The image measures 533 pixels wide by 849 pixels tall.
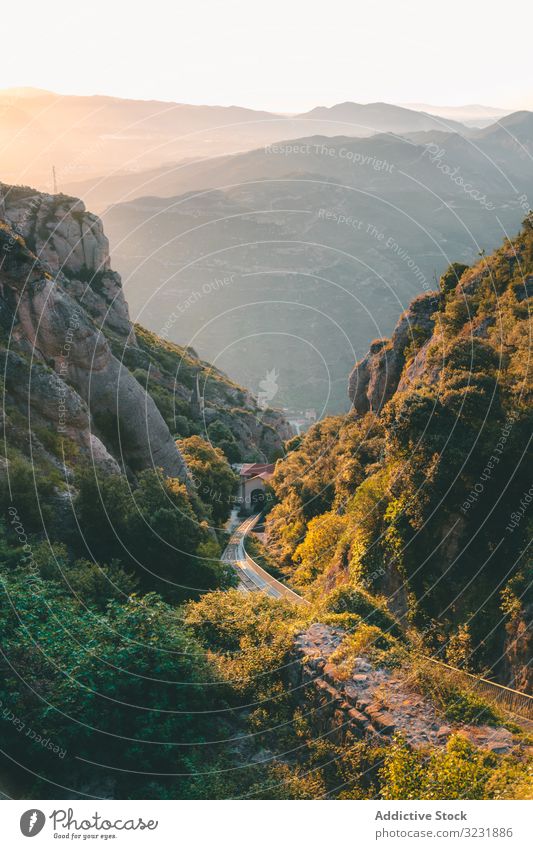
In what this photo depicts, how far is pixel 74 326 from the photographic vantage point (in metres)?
39.5

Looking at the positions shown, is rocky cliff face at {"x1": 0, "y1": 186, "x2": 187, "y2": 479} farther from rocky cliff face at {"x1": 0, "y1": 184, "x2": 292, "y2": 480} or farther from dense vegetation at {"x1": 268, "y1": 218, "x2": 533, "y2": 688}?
dense vegetation at {"x1": 268, "y1": 218, "x2": 533, "y2": 688}

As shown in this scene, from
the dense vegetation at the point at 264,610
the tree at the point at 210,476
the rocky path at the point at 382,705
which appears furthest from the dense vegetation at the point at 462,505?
the tree at the point at 210,476

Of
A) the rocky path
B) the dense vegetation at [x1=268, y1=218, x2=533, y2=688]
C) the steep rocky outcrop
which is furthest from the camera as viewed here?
the steep rocky outcrop

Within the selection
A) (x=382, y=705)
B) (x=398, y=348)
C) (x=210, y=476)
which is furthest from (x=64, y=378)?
(x=382, y=705)

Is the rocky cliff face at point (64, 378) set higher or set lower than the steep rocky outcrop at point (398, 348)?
lower

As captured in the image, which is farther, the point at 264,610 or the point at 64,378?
the point at 64,378

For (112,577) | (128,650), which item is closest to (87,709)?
(128,650)

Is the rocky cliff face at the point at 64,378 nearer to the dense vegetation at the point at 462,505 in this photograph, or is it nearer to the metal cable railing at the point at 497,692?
the dense vegetation at the point at 462,505

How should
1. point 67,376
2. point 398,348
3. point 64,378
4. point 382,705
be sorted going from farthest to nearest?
point 398,348
point 67,376
point 64,378
point 382,705

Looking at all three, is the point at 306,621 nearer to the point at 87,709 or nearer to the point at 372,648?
the point at 372,648

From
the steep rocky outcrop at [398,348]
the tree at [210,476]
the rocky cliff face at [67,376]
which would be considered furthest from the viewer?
the tree at [210,476]

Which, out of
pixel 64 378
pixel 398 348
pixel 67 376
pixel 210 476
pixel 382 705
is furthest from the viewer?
pixel 210 476

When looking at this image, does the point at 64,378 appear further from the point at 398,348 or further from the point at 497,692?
the point at 497,692

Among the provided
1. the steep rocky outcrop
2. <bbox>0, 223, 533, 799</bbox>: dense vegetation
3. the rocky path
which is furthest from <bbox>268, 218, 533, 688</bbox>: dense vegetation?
the steep rocky outcrop
